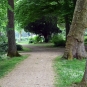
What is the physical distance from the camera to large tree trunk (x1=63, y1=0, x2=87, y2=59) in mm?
17312

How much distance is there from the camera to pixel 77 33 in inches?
696

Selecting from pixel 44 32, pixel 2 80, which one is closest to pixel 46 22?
pixel 44 32

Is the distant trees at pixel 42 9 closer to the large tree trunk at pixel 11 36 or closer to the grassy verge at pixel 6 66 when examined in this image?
the large tree trunk at pixel 11 36

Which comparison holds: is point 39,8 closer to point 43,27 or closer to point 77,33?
point 43,27

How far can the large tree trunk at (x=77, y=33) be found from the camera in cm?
1731

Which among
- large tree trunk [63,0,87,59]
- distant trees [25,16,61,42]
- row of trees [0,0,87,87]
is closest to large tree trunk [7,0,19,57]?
row of trees [0,0,87,87]

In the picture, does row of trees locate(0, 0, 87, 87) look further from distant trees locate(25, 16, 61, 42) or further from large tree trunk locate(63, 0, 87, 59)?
distant trees locate(25, 16, 61, 42)

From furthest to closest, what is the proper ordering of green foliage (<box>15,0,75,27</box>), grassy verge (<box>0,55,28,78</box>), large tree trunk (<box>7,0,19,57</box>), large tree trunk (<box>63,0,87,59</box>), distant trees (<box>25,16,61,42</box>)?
distant trees (<box>25,16,61,42</box>) < green foliage (<box>15,0,75,27</box>) < large tree trunk (<box>7,0,19,57</box>) < large tree trunk (<box>63,0,87,59</box>) < grassy verge (<box>0,55,28,78</box>)

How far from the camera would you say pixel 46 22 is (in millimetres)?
43719

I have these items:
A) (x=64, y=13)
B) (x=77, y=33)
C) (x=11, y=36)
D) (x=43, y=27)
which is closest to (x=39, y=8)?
(x=64, y=13)

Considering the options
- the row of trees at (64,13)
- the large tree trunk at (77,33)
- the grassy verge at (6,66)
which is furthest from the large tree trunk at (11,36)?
the large tree trunk at (77,33)

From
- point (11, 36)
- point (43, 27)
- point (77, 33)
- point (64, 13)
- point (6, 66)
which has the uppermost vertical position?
point (64, 13)

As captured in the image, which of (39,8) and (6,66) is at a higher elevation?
(39,8)

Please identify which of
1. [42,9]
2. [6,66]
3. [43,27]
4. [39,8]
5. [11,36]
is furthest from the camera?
[43,27]
